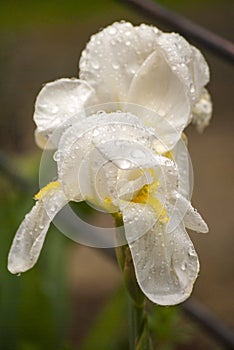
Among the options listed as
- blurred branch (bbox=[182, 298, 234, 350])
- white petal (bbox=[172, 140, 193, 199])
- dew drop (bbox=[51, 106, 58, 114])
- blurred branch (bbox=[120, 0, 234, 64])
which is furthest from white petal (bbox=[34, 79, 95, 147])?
blurred branch (bbox=[182, 298, 234, 350])

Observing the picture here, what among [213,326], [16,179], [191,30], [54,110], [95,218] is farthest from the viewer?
[95,218]

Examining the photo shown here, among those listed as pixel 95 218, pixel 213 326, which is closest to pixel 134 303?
pixel 213 326

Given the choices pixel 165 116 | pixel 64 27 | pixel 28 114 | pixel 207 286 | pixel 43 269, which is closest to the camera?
pixel 165 116

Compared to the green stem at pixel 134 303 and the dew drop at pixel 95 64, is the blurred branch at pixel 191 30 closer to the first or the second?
the dew drop at pixel 95 64

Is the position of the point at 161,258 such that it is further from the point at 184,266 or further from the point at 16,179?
the point at 16,179

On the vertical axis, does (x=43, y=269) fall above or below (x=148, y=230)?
below

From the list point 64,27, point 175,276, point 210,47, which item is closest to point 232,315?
point 210,47

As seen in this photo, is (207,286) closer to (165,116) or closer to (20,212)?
(20,212)

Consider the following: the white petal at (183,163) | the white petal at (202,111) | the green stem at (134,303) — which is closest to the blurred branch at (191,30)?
the white petal at (202,111)
